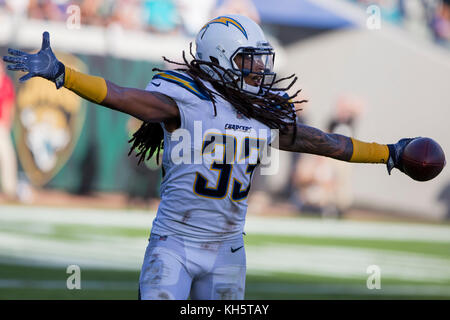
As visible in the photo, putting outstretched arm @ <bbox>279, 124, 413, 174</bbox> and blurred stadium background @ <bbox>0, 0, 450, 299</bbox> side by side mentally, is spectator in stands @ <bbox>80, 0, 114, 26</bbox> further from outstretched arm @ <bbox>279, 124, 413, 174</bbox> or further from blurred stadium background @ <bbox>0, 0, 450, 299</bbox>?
outstretched arm @ <bbox>279, 124, 413, 174</bbox>

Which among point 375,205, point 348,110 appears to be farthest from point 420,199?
point 348,110

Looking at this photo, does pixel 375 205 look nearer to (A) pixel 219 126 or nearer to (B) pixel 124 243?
(B) pixel 124 243

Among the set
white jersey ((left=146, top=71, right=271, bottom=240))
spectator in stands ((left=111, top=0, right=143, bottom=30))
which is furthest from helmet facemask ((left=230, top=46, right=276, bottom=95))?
spectator in stands ((left=111, top=0, right=143, bottom=30))

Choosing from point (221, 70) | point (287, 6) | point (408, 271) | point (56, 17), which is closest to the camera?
point (221, 70)

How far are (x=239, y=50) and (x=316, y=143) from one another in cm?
73

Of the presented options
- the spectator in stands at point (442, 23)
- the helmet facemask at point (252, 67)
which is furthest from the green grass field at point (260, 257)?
the spectator in stands at point (442, 23)

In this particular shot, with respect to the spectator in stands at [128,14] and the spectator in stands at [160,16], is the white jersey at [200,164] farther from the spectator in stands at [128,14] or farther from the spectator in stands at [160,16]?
the spectator in stands at [160,16]

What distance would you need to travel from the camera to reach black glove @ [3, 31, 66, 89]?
341 cm

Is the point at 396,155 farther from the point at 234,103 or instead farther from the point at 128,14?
the point at 128,14

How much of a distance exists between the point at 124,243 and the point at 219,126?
6.71 meters

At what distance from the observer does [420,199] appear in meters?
17.2

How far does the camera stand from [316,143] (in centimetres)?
438

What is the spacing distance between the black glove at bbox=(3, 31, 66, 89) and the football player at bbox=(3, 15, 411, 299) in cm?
6

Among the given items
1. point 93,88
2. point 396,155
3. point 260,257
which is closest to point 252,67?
point 93,88
